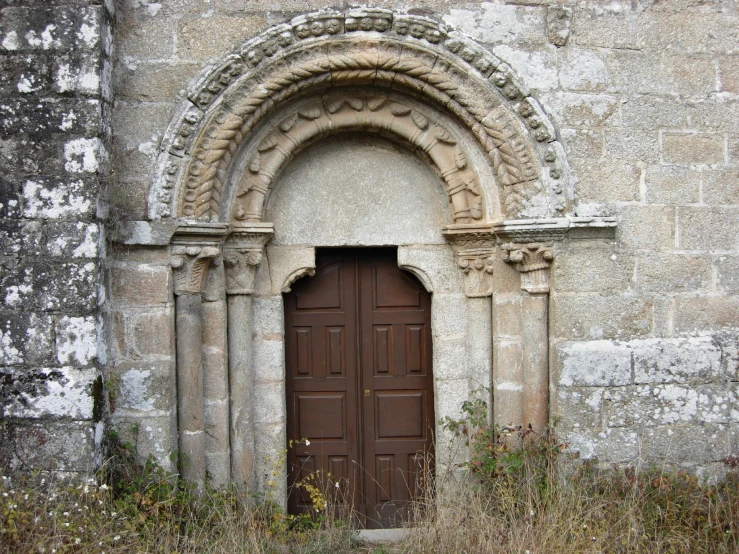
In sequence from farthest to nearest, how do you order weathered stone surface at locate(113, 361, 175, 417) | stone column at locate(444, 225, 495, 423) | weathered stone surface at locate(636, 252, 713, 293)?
stone column at locate(444, 225, 495, 423) → weathered stone surface at locate(636, 252, 713, 293) → weathered stone surface at locate(113, 361, 175, 417)

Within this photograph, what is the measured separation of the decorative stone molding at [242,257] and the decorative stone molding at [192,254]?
185mm

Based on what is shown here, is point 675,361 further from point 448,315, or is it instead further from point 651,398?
point 448,315

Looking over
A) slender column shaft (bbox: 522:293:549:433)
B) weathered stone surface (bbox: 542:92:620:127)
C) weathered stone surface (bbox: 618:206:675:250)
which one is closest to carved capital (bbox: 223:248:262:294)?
slender column shaft (bbox: 522:293:549:433)

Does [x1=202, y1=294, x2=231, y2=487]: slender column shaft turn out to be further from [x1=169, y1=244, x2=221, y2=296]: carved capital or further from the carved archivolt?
the carved archivolt

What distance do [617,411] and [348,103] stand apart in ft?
8.64

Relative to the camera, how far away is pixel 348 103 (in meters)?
4.82

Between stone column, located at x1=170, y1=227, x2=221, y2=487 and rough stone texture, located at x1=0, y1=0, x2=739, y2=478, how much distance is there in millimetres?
100

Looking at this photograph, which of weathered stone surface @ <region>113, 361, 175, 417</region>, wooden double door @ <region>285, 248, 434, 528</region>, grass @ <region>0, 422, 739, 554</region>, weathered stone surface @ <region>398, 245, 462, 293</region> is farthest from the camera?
wooden double door @ <region>285, 248, 434, 528</region>

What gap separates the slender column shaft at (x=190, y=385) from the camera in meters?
4.58

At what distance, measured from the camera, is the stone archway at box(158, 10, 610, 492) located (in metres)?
4.48

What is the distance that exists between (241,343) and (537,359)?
6.40 ft

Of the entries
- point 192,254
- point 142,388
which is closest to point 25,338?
point 142,388

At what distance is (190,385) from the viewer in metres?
4.61

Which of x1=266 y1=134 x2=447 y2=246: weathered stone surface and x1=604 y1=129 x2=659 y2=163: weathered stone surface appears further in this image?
x1=266 y1=134 x2=447 y2=246: weathered stone surface
